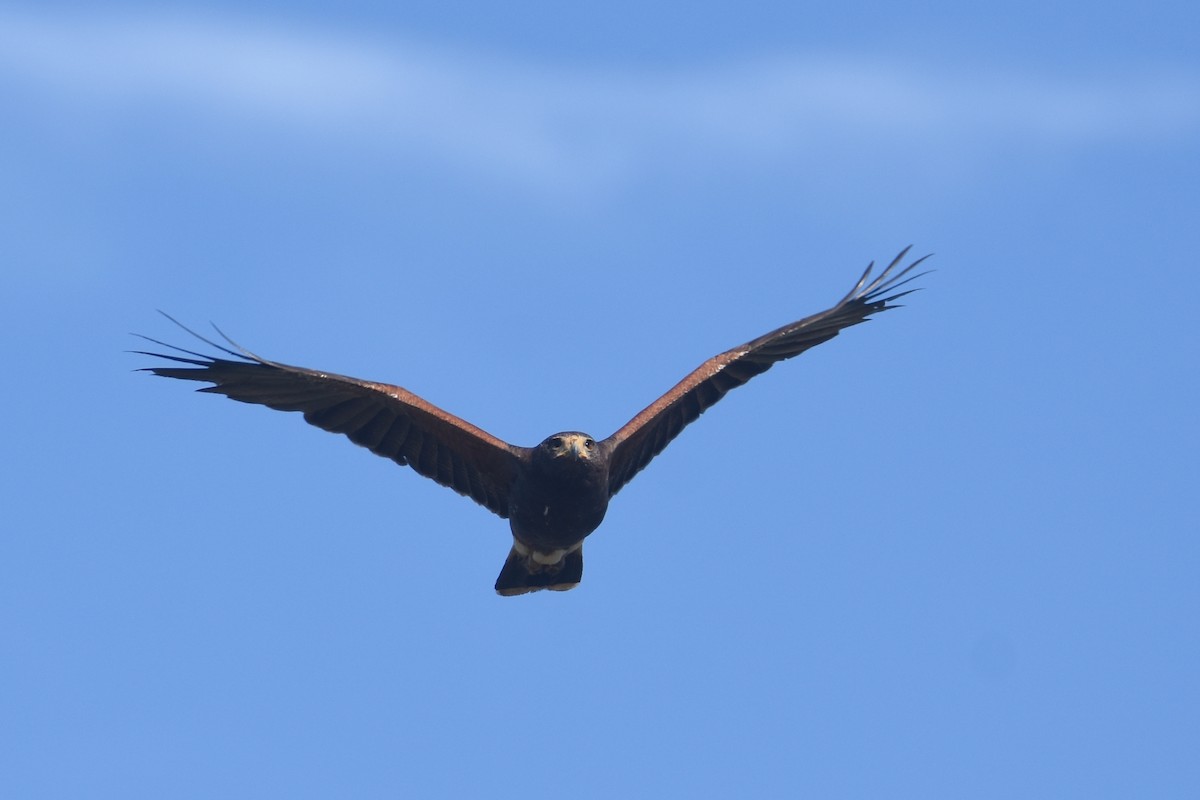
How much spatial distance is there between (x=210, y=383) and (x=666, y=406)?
405 cm

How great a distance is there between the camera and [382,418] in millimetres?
15930

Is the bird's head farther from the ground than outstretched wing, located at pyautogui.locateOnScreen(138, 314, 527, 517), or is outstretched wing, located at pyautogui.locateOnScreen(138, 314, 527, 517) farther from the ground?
outstretched wing, located at pyautogui.locateOnScreen(138, 314, 527, 517)

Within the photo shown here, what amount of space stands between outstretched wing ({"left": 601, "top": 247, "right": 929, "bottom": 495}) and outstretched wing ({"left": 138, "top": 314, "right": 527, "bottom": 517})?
3.60ft

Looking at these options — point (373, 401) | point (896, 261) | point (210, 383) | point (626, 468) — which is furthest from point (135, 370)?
point (896, 261)

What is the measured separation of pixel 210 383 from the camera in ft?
50.3

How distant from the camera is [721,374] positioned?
16.9 m

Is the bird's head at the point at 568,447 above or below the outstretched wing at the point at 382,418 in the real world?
below

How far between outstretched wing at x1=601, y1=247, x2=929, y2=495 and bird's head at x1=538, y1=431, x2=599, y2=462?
658mm

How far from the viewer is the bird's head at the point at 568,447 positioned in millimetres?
14867

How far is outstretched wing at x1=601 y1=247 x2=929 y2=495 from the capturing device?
53.1 ft

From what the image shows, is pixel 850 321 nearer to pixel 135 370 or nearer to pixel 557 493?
pixel 557 493

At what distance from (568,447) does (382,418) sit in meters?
2.01

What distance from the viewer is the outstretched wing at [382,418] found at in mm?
15195

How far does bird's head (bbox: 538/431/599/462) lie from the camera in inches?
585
